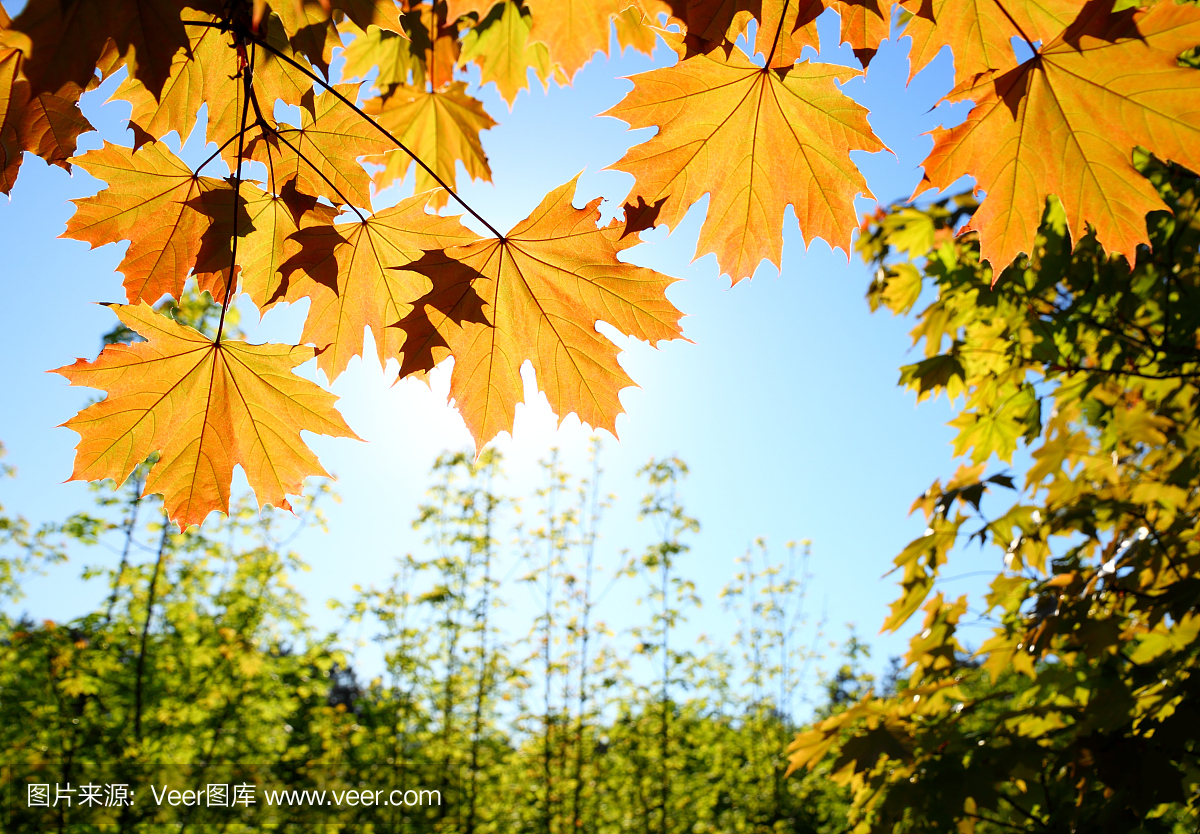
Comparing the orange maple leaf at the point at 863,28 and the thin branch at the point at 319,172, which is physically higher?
the orange maple leaf at the point at 863,28

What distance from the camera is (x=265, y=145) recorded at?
1.36 metres

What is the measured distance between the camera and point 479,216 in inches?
48.1

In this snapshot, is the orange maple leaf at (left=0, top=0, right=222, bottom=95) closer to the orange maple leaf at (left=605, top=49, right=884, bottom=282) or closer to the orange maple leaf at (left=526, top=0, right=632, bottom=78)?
the orange maple leaf at (left=526, top=0, right=632, bottom=78)

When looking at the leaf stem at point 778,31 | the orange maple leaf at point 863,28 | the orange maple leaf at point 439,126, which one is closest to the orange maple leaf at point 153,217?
→ the orange maple leaf at point 439,126

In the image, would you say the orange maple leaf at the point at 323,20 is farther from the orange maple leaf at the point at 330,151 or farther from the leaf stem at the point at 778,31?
the leaf stem at the point at 778,31

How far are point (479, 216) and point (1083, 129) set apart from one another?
3.68 feet

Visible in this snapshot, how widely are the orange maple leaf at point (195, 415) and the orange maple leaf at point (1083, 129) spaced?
1.35 metres

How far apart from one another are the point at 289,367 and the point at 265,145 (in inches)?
18.4

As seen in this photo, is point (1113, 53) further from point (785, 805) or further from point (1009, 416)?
point (785, 805)

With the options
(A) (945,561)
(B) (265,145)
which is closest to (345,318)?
(B) (265,145)

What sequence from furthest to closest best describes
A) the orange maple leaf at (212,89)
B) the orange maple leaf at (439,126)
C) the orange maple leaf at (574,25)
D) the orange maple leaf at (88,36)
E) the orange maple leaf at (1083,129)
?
the orange maple leaf at (439,126), the orange maple leaf at (212,89), the orange maple leaf at (1083,129), the orange maple leaf at (574,25), the orange maple leaf at (88,36)

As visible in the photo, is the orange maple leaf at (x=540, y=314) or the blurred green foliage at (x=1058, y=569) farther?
the blurred green foliage at (x=1058, y=569)

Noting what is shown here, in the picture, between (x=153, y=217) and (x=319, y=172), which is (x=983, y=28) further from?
(x=153, y=217)

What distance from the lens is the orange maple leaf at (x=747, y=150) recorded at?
3.95 feet
